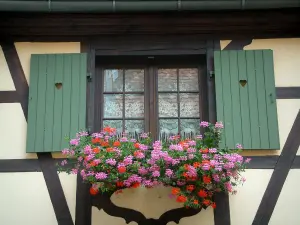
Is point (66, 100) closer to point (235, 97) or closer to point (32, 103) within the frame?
point (32, 103)

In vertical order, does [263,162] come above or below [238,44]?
below

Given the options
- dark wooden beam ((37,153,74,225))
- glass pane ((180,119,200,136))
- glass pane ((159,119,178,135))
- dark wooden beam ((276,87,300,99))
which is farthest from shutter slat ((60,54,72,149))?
dark wooden beam ((276,87,300,99))

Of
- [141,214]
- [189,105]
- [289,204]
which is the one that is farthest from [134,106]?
[289,204]

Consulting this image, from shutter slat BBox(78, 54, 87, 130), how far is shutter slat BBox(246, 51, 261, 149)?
1636 millimetres

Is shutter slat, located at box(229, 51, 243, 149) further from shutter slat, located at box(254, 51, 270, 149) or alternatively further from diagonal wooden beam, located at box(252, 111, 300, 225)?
diagonal wooden beam, located at box(252, 111, 300, 225)

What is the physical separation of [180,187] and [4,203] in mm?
1705

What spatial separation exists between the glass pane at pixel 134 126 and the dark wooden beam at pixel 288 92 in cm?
141

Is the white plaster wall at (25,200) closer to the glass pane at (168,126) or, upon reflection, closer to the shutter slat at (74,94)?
the shutter slat at (74,94)

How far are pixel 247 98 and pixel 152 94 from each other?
978 mm

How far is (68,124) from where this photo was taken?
470cm

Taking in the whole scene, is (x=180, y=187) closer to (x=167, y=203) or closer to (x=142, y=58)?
(x=167, y=203)

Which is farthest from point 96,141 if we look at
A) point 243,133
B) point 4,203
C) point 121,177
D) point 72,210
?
point 243,133

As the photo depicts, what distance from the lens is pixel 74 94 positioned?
4.79 m

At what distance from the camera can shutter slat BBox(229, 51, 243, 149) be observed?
15.2 feet
